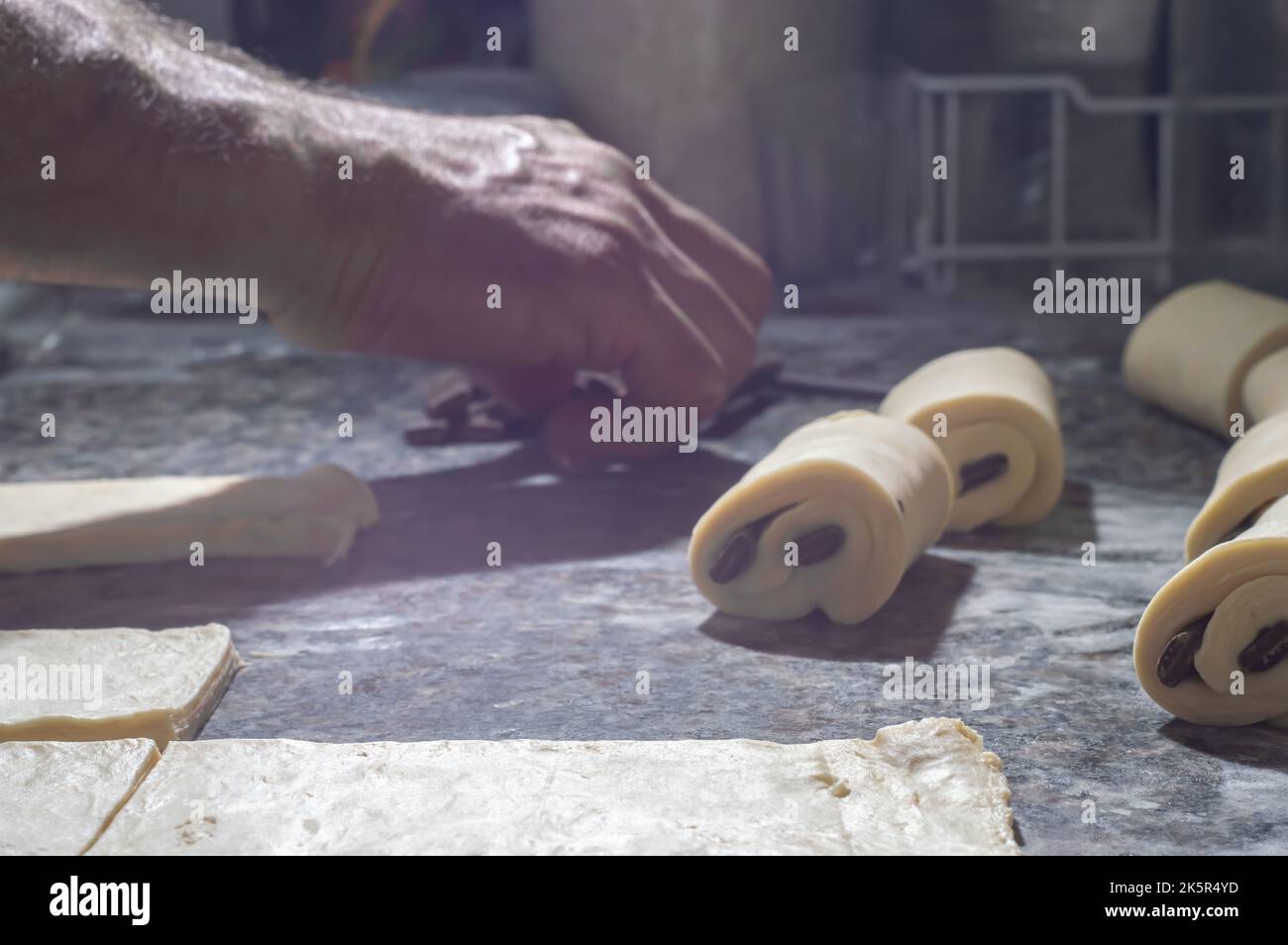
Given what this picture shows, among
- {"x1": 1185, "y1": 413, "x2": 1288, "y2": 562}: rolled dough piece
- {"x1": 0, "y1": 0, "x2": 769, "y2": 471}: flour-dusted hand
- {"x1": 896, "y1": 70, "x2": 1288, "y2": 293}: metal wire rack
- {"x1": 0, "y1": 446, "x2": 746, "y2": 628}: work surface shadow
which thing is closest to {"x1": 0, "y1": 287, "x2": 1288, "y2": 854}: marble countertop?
{"x1": 0, "y1": 446, "x2": 746, "y2": 628}: work surface shadow

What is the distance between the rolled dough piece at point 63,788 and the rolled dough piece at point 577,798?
22 millimetres

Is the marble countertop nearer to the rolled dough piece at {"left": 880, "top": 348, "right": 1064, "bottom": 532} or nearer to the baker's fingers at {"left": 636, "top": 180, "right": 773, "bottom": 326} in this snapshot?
the rolled dough piece at {"left": 880, "top": 348, "right": 1064, "bottom": 532}

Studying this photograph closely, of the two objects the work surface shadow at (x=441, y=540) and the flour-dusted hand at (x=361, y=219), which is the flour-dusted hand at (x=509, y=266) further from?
the work surface shadow at (x=441, y=540)

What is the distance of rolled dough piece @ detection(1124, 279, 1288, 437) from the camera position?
2578 millimetres

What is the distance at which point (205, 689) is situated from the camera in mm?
1543

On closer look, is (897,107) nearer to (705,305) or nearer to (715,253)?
(715,253)

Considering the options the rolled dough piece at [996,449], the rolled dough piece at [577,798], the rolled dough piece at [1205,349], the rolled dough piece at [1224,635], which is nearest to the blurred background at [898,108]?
the rolled dough piece at [1205,349]

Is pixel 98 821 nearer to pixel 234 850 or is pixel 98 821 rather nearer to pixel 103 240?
pixel 234 850

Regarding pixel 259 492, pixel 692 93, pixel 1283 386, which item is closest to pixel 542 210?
pixel 259 492

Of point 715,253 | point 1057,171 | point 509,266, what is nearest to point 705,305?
point 715,253

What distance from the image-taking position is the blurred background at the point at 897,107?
14.8 feet

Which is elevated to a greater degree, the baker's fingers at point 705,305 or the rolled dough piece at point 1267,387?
the baker's fingers at point 705,305

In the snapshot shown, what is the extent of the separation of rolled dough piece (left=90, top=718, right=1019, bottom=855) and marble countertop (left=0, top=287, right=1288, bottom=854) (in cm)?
9

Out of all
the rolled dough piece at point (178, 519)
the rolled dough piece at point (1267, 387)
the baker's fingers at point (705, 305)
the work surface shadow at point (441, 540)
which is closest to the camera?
the work surface shadow at point (441, 540)
